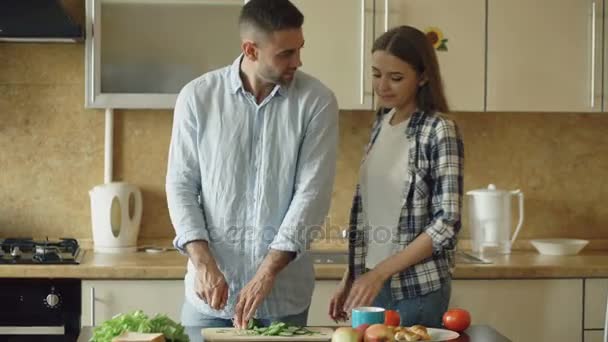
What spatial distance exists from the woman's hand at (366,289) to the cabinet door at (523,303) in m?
0.83

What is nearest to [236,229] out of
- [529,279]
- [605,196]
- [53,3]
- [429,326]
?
[429,326]

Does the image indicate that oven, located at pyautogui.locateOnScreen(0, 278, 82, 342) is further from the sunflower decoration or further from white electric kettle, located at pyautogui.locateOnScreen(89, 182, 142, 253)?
the sunflower decoration

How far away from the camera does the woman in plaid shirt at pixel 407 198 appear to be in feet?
7.41

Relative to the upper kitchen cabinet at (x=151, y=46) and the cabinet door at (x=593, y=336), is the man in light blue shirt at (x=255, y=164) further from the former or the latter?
the cabinet door at (x=593, y=336)

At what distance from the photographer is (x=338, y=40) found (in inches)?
124

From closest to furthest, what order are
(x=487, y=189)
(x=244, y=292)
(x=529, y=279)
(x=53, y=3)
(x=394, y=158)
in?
1. (x=244, y=292)
2. (x=394, y=158)
3. (x=53, y=3)
4. (x=529, y=279)
5. (x=487, y=189)

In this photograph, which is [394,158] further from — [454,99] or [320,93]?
[454,99]

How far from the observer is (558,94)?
322 centimetres

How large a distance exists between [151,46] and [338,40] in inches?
25.5

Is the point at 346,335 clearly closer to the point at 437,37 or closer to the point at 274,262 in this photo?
the point at 274,262

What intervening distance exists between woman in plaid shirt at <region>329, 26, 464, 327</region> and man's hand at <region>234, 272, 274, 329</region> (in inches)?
11.0

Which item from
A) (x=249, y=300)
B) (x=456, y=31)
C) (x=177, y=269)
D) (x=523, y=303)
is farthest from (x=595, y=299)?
(x=249, y=300)

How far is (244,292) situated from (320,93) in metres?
0.52

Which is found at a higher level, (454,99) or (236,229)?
(454,99)
